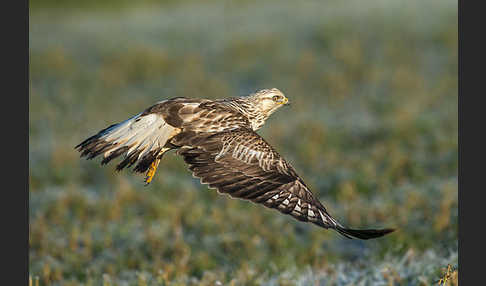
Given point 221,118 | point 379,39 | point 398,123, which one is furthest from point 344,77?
point 221,118

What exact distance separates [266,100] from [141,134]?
4.42 ft

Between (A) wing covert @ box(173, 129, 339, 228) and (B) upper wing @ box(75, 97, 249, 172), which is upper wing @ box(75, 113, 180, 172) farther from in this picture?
(A) wing covert @ box(173, 129, 339, 228)

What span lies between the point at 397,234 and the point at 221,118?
3.39 metres

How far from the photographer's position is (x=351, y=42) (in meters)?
15.3

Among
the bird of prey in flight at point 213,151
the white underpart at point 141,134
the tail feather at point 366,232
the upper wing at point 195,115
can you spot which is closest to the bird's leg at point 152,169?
the bird of prey in flight at point 213,151

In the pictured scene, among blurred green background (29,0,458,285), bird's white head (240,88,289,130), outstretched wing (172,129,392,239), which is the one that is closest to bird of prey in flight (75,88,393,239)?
outstretched wing (172,129,392,239)

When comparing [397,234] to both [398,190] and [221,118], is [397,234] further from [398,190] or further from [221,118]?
[221,118]

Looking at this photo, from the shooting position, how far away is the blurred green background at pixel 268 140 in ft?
22.2

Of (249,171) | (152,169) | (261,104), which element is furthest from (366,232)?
(152,169)

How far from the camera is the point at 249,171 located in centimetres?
450

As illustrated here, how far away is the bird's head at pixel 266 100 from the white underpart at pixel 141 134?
957 mm

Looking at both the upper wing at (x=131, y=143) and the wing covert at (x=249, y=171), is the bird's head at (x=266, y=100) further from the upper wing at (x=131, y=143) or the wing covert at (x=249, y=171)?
the upper wing at (x=131, y=143)

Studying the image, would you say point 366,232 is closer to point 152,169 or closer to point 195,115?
point 195,115

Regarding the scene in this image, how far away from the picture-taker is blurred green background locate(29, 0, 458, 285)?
22.2ft
